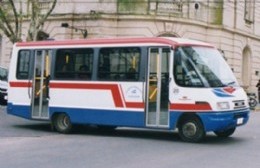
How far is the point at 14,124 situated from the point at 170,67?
6.18 metres

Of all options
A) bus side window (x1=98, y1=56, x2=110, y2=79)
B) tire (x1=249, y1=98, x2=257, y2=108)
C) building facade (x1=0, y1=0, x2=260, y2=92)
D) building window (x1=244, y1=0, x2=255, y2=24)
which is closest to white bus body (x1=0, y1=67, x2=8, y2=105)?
building facade (x1=0, y1=0, x2=260, y2=92)

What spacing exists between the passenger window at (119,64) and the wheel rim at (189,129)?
174cm

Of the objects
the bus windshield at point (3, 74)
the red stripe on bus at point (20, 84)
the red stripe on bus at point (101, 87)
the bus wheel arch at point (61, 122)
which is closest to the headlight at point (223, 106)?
the red stripe on bus at point (101, 87)

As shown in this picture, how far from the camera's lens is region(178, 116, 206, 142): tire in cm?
1278

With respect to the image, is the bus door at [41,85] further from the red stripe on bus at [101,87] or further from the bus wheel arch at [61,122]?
the red stripe on bus at [101,87]

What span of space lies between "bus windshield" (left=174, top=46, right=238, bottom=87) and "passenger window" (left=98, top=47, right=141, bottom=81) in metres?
1.15

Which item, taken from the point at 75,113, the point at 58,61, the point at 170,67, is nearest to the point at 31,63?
the point at 58,61

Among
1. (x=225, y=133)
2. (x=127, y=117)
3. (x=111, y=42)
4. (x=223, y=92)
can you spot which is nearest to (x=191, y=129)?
Answer: (x=223, y=92)

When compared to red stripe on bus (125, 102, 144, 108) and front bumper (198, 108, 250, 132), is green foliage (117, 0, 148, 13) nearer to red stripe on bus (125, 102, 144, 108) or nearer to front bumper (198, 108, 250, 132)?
red stripe on bus (125, 102, 144, 108)

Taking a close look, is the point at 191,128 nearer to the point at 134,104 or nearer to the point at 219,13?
the point at 134,104

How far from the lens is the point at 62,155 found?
36.0 feet

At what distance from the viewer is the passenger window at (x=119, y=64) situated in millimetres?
13656

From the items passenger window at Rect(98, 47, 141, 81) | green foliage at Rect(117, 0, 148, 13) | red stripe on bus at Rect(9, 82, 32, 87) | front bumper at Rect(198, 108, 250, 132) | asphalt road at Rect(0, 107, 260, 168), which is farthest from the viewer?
green foliage at Rect(117, 0, 148, 13)

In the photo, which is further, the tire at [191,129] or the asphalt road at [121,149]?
the tire at [191,129]
